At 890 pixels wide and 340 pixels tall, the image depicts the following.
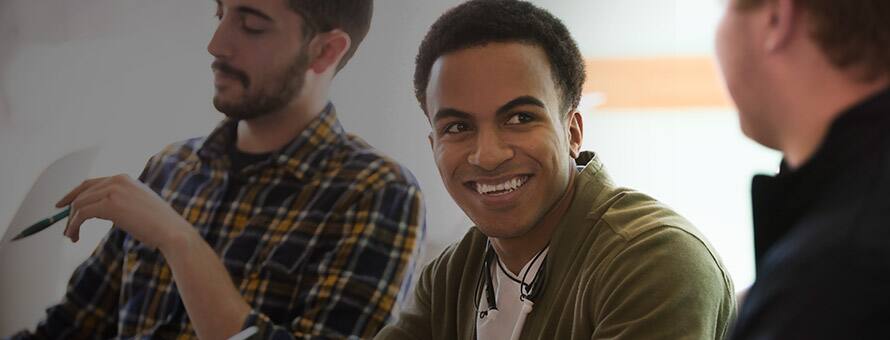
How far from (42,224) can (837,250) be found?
1.83 m

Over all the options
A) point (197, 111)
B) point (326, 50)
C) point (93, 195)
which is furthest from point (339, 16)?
point (93, 195)

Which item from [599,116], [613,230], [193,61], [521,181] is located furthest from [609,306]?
[193,61]

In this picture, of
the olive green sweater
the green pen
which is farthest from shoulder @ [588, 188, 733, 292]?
the green pen

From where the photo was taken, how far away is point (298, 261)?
5.95 feet

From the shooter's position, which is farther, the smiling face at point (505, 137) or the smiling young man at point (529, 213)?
the smiling face at point (505, 137)

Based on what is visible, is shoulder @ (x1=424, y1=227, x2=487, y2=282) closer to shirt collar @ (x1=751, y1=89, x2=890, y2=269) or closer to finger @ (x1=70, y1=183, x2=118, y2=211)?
finger @ (x1=70, y1=183, x2=118, y2=211)

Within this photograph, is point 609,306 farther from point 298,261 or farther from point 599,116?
point 298,261

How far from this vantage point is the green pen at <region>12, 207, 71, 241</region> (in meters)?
2.04

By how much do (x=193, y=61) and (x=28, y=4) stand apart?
1.49 feet

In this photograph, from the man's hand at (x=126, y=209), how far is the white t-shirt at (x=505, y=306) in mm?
662

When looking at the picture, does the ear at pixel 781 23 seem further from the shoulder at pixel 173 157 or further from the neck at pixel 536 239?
the shoulder at pixel 173 157

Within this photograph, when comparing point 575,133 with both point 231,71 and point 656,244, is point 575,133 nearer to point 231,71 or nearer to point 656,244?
point 656,244

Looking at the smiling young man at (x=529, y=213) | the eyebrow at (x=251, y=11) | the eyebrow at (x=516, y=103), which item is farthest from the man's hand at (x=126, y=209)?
the eyebrow at (x=516, y=103)

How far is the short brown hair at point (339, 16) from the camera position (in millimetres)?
1863
